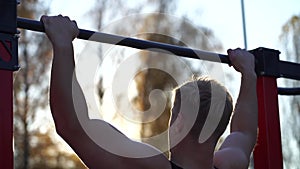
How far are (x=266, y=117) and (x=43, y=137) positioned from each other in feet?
23.0

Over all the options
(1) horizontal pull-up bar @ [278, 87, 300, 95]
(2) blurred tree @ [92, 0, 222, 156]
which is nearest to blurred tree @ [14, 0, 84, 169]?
(2) blurred tree @ [92, 0, 222, 156]

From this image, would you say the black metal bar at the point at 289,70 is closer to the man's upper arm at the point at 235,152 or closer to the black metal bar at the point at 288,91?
the black metal bar at the point at 288,91

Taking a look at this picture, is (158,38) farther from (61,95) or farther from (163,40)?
(61,95)

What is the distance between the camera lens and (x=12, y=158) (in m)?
1.33

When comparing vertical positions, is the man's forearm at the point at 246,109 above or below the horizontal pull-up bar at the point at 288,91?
below

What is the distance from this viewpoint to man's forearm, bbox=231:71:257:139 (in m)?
1.83

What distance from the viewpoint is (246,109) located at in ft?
6.10

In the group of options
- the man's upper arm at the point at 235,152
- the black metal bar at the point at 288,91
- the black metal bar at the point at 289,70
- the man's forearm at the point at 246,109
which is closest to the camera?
the man's upper arm at the point at 235,152

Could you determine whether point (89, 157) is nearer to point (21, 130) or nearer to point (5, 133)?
point (5, 133)

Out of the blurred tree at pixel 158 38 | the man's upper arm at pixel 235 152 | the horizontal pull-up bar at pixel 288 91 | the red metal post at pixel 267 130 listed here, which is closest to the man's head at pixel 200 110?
the man's upper arm at pixel 235 152

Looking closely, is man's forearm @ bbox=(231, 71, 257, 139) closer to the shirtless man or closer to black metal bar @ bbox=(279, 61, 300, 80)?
the shirtless man

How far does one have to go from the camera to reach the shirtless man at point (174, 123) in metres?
1.23

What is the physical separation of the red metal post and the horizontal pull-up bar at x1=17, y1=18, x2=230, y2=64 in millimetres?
164

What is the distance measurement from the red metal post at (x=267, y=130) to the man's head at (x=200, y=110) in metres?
0.49
